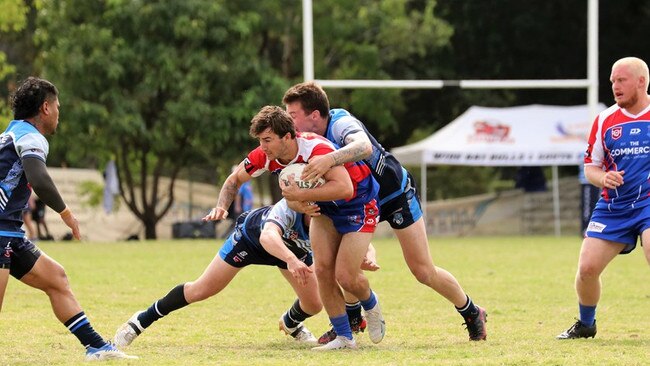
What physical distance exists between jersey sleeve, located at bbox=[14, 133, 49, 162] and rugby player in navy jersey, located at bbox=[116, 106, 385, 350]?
4.41 ft

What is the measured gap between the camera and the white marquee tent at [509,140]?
2825 cm

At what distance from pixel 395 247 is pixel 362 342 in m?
14.8

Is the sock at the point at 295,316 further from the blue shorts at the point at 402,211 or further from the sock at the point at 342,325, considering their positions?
the blue shorts at the point at 402,211

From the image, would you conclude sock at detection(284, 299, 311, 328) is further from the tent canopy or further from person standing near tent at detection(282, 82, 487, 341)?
the tent canopy

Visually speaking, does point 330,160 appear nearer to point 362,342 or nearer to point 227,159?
point 362,342

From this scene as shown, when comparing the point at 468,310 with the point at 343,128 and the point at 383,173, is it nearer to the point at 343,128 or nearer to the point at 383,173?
the point at 383,173

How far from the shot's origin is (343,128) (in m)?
8.14

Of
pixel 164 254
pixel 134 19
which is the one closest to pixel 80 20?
pixel 134 19

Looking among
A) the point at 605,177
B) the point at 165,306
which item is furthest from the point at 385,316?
the point at 605,177

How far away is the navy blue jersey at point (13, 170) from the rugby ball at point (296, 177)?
1547 millimetres

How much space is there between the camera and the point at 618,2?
35.4m

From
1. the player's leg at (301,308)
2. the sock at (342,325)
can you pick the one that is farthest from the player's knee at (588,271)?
the player's leg at (301,308)

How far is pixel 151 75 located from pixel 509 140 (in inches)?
372

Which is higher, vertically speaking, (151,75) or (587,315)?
(587,315)
